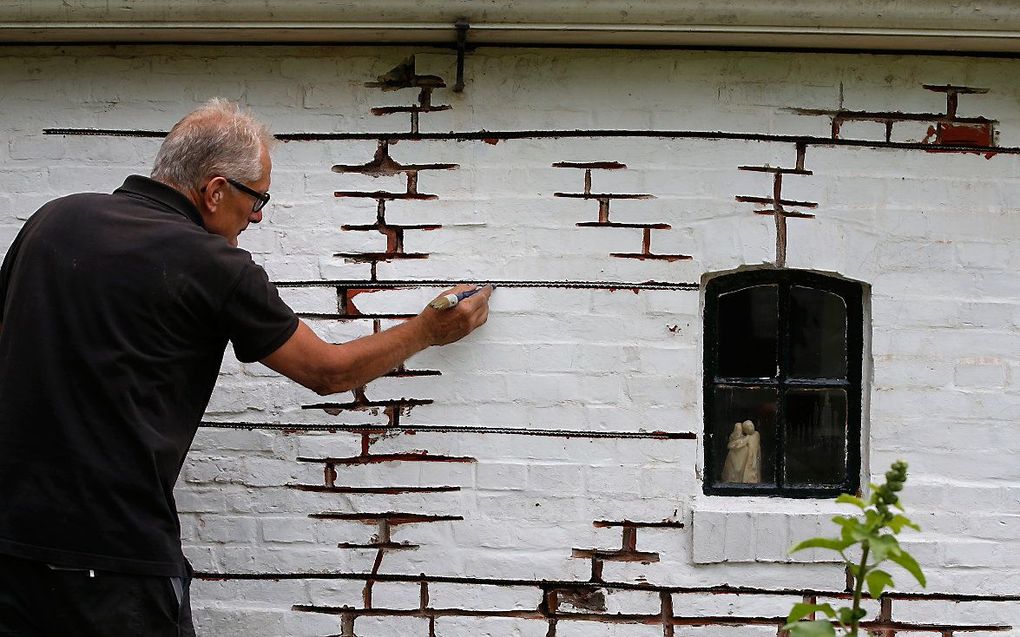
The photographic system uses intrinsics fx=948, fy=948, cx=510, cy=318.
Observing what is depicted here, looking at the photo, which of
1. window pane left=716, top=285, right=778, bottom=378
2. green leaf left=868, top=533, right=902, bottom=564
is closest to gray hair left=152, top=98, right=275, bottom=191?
window pane left=716, top=285, right=778, bottom=378

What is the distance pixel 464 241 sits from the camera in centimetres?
324

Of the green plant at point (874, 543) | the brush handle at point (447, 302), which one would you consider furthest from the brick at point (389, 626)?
the green plant at point (874, 543)

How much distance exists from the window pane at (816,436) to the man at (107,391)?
1859 millimetres

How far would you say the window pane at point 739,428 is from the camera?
336cm

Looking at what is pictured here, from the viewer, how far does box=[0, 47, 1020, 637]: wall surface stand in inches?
127

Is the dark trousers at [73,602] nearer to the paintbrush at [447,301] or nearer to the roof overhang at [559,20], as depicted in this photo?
the paintbrush at [447,301]

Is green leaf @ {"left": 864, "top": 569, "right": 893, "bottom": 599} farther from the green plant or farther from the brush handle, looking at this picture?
the brush handle

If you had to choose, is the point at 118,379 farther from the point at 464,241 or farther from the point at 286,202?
the point at 464,241

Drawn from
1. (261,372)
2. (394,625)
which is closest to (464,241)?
(261,372)

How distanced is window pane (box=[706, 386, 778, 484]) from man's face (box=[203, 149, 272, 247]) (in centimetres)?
170

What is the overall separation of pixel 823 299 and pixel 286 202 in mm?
1912

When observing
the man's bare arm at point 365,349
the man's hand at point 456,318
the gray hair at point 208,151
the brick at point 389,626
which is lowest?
the brick at point 389,626

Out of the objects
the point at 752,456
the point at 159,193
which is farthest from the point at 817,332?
the point at 159,193

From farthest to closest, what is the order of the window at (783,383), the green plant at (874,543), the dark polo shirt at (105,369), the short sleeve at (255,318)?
the window at (783,383)
the short sleeve at (255,318)
the dark polo shirt at (105,369)
the green plant at (874,543)
